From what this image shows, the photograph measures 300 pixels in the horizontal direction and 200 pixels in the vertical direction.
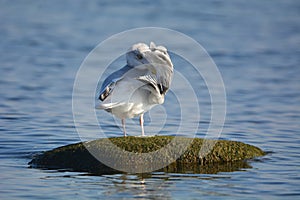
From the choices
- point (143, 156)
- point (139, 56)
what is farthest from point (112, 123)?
point (139, 56)

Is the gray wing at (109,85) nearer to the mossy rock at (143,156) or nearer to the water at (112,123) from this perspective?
the mossy rock at (143,156)

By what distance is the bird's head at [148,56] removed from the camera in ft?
26.3

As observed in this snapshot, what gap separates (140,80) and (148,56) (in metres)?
0.30

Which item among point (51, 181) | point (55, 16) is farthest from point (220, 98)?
point (55, 16)

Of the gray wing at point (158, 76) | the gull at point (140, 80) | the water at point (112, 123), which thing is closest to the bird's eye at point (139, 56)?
the gull at point (140, 80)

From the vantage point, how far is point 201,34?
19641 mm

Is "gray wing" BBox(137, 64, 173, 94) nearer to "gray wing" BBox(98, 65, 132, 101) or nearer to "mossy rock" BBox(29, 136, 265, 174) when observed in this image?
"gray wing" BBox(98, 65, 132, 101)

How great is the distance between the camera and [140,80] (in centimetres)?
805

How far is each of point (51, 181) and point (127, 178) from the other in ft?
2.85

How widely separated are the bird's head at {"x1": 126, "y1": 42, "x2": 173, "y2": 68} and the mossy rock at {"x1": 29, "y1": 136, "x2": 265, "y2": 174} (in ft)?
3.19

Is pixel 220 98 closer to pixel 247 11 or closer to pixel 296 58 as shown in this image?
pixel 296 58

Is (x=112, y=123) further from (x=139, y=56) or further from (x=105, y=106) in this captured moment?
(x=105, y=106)

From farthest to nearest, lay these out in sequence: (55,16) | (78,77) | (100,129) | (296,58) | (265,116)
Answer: (55,16) → (296,58) → (78,77) → (265,116) → (100,129)

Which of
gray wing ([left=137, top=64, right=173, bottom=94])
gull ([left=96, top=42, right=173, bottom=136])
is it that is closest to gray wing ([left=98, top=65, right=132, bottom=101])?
gull ([left=96, top=42, right=173, bottom=136])
